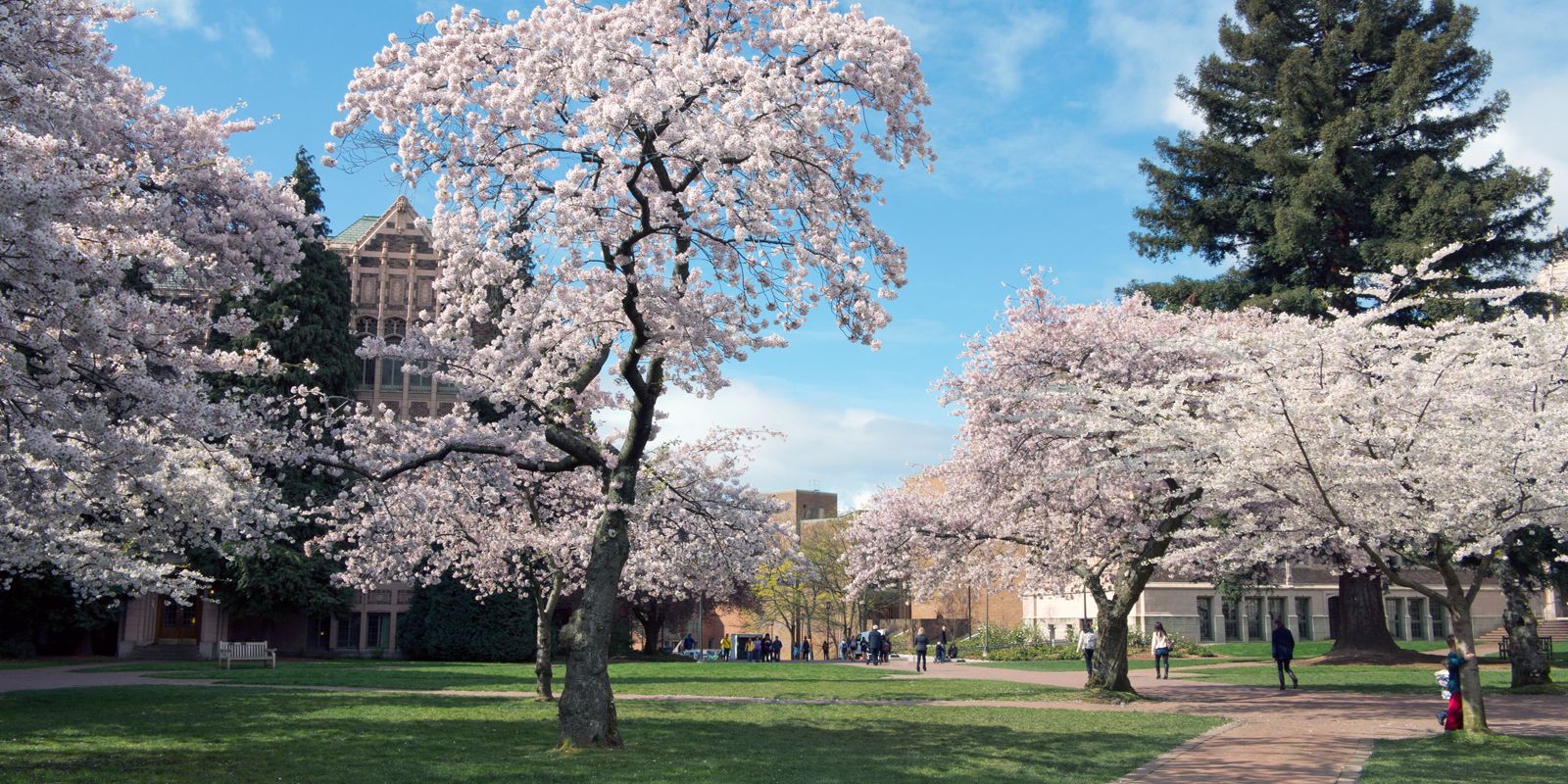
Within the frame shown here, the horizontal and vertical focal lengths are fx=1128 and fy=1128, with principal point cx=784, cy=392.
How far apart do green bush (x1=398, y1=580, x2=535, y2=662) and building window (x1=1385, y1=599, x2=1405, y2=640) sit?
48871mm

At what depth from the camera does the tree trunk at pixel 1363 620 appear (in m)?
36.4

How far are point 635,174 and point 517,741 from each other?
7084mm

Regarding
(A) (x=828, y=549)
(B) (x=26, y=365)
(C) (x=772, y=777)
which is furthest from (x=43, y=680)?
(A) (x=828, y=549)

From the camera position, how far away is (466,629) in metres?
41.8

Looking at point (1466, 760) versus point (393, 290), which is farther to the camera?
point (393, 290)

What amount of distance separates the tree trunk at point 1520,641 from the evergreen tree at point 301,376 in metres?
33.6

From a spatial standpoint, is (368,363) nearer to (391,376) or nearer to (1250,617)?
(391,376)

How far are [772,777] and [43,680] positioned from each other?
21.9 m

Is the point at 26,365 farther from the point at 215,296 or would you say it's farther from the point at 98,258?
the point at 215,296

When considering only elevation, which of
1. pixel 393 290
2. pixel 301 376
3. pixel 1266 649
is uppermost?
pixel 393 290

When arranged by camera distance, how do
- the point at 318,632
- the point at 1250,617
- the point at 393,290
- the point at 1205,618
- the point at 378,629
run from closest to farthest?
the point at 318,632
the point at 378,629
the point at 393,290
the point at 1205,618
the point at 1250,617

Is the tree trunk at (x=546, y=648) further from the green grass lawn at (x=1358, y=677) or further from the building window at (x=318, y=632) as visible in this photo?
the building window at (x=318, y=632)

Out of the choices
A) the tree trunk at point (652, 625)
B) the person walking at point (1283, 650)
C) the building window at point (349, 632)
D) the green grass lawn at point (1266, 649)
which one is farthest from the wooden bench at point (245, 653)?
the green grass lawn at point (1266, 649)

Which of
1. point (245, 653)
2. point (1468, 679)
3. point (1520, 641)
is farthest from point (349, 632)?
point (1468, 679)
